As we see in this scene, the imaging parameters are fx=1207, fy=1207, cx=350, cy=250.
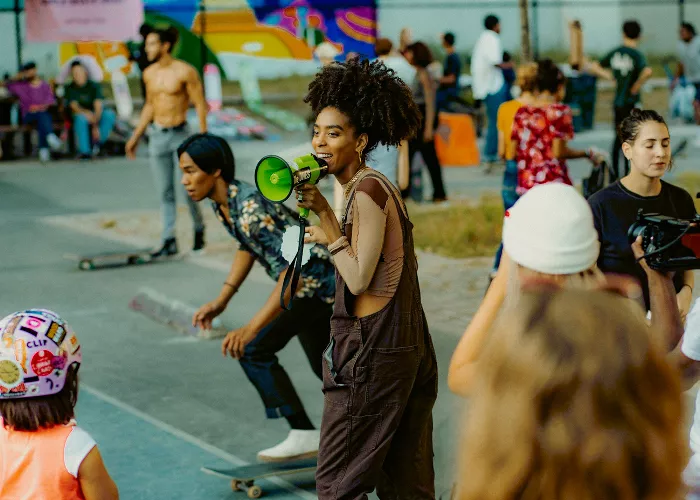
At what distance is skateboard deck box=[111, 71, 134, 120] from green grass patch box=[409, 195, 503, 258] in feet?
29.6

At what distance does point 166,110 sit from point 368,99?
272 inches

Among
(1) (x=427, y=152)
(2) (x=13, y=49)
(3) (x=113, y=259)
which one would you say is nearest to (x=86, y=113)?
(2) (x=13, y=49)

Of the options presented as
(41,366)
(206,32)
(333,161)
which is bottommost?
(41,366)

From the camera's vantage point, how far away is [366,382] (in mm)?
3879

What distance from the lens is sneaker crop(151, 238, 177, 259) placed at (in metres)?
10.7

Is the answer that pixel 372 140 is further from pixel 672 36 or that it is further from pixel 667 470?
pixel 672 36

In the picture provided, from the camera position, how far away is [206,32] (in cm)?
2156

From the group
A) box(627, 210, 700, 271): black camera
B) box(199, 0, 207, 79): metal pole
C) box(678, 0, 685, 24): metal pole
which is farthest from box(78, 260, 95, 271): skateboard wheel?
box(678, 0, 685, 24): metal pole

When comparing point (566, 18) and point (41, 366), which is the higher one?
point (566, 18)

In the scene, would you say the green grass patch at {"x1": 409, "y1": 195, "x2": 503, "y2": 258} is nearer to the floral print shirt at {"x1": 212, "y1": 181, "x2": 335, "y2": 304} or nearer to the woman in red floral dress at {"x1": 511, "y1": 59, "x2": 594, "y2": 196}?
the woman in red floral dress at {"x1": 511, "y1": 59, "x2": 594, "y2": 196}

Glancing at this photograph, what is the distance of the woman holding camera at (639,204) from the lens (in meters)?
4.99

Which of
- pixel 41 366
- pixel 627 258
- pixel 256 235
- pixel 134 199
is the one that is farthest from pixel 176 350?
pixel 134 199

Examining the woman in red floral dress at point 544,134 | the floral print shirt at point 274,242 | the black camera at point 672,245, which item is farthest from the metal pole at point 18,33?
the black camera at point 672,245

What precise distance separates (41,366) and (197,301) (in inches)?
230
